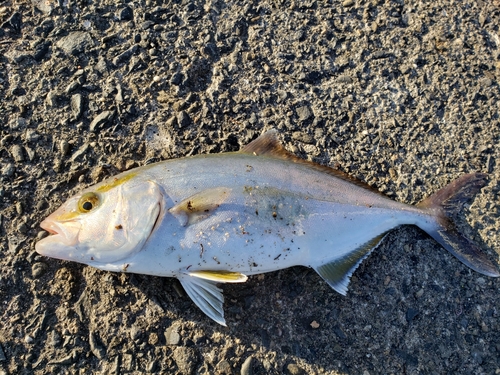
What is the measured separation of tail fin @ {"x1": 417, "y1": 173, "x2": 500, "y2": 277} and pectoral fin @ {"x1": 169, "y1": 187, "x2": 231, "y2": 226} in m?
1.42

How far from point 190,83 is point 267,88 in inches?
22.2

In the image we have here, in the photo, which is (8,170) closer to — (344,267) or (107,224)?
(107,224)

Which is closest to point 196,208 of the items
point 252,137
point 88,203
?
point 88,203

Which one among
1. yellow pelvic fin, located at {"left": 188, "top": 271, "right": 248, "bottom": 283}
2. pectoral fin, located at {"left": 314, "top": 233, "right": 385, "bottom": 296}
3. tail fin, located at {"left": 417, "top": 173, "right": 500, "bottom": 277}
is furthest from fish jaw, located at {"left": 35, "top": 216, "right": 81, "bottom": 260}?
tail fin, located at {"left": 417, "top": 173, "right": 500, "bottom": 277}

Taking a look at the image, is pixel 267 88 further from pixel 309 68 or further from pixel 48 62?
pixel 48 62

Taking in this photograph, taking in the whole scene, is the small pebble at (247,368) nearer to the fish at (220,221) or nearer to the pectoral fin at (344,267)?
the fish at (220,221)

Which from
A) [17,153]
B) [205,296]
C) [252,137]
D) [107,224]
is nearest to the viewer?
[107,224]

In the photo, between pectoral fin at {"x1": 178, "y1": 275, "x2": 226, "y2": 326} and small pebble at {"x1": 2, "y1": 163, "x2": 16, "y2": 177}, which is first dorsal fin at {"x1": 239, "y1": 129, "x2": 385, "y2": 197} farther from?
small pebble at {"x1": 2, "y1": 163, "x2": 16, "y2": 177}

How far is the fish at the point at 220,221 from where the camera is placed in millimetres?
2322

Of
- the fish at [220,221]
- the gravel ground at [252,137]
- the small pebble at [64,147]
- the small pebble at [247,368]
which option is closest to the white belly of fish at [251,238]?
the fish at [220,221]

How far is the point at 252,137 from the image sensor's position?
2838 millimetres

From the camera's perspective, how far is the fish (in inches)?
91.4

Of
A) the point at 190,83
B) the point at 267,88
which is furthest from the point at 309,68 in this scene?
the point at 190,83

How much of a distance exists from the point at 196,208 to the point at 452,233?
174 centimetres
